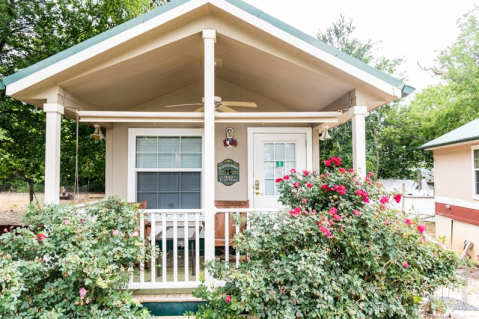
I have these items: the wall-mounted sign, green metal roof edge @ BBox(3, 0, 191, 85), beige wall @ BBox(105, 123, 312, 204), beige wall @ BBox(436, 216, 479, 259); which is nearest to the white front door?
beige wall @ BBox(105, 123, 312, 204)

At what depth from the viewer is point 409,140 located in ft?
50.8

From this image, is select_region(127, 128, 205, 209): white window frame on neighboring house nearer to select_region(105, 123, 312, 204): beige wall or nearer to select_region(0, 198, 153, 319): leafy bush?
select_region(105, 123, 312, 204): beige wall

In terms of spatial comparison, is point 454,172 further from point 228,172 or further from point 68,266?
point 68,266

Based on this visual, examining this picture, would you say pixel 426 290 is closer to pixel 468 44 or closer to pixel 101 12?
pixel 101 12

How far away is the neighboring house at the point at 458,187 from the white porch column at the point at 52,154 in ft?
28.0

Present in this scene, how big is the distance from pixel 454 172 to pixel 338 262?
7.66m

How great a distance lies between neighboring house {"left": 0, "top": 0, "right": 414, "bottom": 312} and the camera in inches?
131

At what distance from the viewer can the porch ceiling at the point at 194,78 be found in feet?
12.2

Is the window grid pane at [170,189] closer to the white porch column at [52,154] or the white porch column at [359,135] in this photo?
the white porch column at [52,154]

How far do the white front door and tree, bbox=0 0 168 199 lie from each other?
515 centimetres

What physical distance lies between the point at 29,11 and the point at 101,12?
1809mm

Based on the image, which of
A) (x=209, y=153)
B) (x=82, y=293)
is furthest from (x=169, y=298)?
(x=209, y=153)

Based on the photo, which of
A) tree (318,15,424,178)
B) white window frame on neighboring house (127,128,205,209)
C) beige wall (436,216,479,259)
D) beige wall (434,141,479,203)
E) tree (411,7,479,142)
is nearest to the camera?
white window frame on neighboring house (127,128,205,209)

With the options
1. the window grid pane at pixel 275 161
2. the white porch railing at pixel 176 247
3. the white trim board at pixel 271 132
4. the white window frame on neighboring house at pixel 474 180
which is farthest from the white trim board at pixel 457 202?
the white porch railing at pixel 176 247
